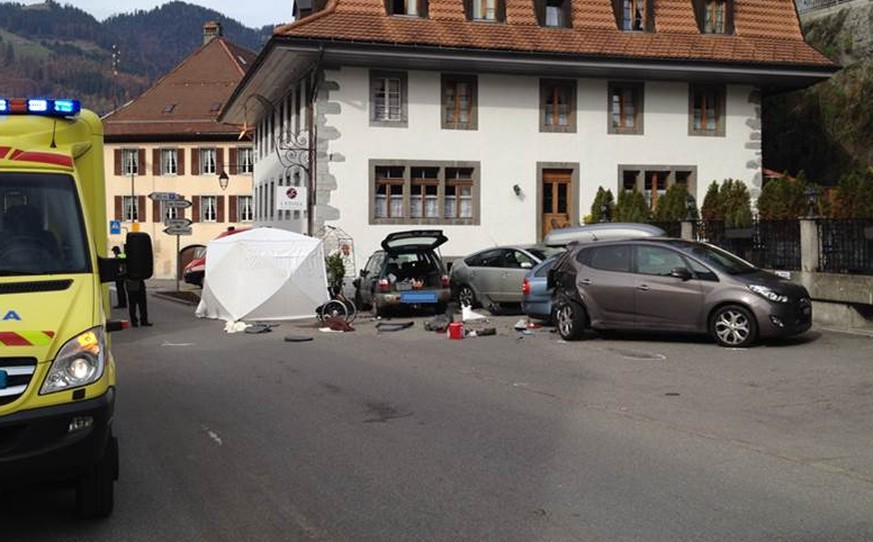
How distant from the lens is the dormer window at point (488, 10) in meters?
29.7

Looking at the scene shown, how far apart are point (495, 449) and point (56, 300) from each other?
3767 millimetres

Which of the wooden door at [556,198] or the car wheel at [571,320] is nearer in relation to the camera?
the car wheel at [571,320]

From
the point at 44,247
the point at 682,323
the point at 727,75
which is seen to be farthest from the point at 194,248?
the point at 44,247

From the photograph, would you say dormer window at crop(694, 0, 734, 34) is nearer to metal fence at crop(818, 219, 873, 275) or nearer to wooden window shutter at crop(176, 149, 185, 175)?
metal fence at crop(818, 219, 873, 275)

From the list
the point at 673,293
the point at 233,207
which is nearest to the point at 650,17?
the point at 673,293

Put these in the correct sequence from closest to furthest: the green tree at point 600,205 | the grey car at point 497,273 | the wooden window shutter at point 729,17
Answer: the grey car at point 497,273 → the green tree at point 600,205 → the wooden window shutter at point 729,17

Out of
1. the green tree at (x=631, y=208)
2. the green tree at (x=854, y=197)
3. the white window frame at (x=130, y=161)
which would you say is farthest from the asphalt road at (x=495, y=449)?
the white window frame at (x=130, y=161)

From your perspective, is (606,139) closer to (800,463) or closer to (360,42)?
(360,42)

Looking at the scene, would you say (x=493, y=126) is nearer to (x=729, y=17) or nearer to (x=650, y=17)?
(x=650, y=17)

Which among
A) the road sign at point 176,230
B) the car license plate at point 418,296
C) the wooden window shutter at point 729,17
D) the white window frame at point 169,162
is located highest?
the wooden window shutter at point 729,17

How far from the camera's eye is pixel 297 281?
22.0 metres

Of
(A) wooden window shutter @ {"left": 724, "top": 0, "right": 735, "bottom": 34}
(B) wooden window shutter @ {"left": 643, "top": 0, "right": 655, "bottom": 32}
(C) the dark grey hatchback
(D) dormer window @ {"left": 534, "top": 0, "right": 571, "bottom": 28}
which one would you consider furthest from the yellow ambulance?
(A) wooden window shutter @ {"left": 724, "top": 0, "right": 735, "bottom": 34}

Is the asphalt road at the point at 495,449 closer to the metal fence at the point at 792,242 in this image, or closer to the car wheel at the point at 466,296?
the metal fence at the point at 792,242

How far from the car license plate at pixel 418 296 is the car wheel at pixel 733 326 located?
8.12 m
